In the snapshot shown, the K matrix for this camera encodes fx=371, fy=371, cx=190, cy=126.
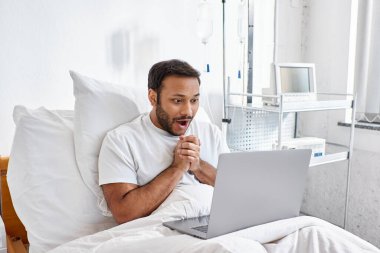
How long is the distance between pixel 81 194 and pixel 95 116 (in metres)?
0.28

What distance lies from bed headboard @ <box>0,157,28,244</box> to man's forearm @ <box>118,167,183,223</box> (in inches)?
21.5

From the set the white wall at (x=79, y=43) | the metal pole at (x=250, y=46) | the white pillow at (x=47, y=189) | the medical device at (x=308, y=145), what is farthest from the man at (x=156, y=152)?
the metal pole at (x=250, y=46)

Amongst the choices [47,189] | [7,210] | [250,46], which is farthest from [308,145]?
[7,210]

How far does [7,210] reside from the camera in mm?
1466

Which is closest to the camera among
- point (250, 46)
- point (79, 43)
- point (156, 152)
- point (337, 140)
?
point (156, 152)

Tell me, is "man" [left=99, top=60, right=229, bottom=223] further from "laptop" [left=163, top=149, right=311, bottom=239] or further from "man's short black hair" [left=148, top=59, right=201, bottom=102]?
"laptop" [left=163, top=149, right=311, bottom=239]

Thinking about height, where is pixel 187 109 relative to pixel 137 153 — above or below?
above

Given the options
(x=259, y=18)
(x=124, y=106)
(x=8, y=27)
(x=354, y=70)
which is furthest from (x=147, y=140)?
(x=354, y=70)

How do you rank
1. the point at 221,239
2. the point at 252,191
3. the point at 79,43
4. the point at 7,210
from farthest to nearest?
1. the point at 79,43
2. the point at 7,210
3. the point at 252,191
4. the point at 221,239

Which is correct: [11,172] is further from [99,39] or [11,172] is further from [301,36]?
[301,36]

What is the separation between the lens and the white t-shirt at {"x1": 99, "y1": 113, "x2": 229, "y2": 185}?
4.05 ft

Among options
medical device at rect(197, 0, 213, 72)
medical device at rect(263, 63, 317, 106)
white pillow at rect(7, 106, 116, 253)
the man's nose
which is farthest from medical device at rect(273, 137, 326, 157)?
white pillow at rect(7, 106, 116, 253)

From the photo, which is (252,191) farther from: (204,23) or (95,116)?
(204,23)

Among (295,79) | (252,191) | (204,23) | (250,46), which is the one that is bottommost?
(252,191)
